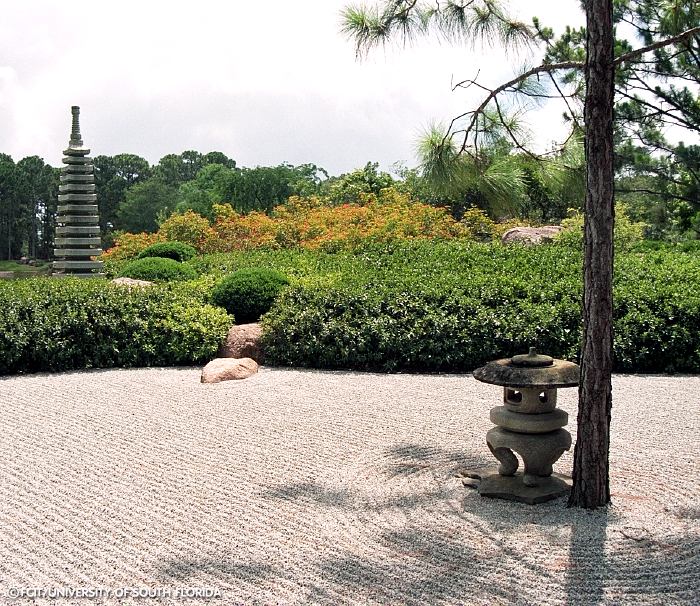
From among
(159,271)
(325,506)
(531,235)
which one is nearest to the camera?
(325,506)

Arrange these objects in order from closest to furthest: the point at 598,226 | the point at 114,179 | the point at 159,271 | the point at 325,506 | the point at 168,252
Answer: the point at 598,226 → the point at 325,506 → the point at 159,271 → the point at 168,252 → the point at 114,179

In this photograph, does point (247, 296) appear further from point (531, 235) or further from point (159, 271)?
point (531, 235)

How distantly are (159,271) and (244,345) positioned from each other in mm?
4811

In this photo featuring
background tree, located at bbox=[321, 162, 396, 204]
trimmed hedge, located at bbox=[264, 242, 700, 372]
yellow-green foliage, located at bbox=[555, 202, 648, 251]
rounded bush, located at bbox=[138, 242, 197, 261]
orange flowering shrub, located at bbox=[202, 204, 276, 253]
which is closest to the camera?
trimmed hedge, located at bbox=[264, 242, 700, 372]

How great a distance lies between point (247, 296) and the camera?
1005 centimetres

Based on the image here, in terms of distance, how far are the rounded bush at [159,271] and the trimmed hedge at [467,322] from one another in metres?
4.04

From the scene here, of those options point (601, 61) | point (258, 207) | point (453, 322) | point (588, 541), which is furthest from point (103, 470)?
point (258, 207)

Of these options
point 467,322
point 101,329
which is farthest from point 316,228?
point 467,322

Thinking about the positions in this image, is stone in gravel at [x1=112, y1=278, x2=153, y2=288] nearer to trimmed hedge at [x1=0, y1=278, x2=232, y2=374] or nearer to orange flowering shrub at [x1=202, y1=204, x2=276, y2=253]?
trimmed hedge at [x1=0, y1=278, x2=232, y2=374]

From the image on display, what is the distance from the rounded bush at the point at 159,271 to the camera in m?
13.4

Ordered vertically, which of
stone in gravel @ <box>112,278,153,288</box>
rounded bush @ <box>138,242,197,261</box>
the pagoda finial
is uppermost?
the pagoda finial

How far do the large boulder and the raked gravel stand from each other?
8.22m

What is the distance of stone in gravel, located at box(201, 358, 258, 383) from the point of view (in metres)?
8.00

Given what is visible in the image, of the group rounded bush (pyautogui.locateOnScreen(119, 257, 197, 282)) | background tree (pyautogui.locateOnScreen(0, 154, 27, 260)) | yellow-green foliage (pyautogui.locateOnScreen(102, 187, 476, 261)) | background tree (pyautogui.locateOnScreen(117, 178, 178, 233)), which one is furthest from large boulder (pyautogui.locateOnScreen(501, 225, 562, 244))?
background tree (pyautogui.locateOnScreen(0, 154, 27, 260))
